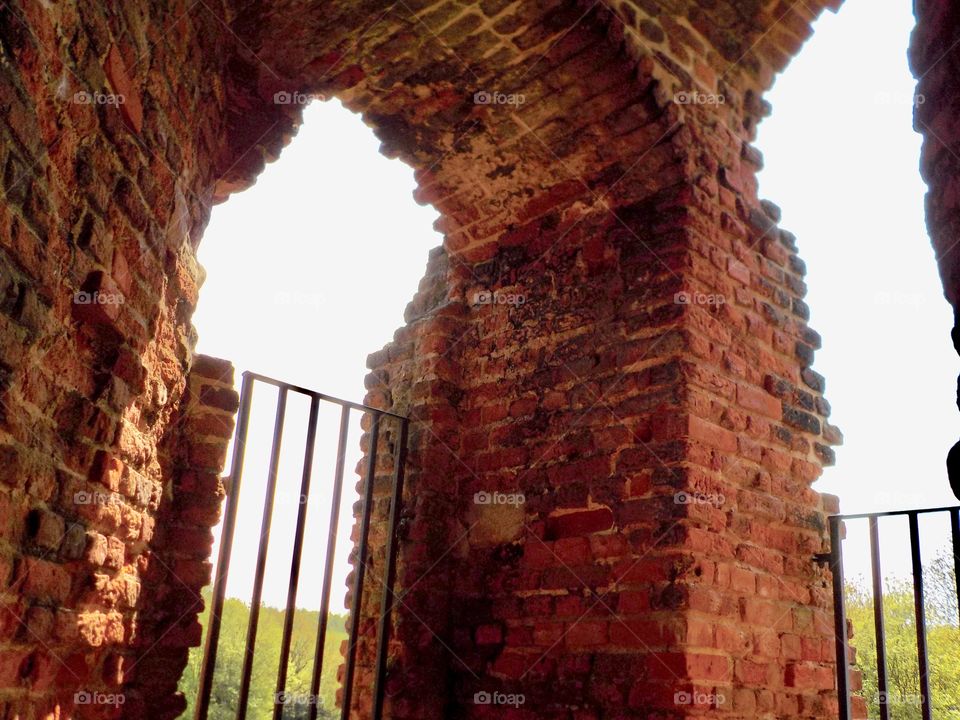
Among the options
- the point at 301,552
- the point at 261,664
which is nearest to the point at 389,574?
the point at 301,552

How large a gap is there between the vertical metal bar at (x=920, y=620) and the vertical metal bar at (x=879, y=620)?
0.38ft

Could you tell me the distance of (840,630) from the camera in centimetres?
320

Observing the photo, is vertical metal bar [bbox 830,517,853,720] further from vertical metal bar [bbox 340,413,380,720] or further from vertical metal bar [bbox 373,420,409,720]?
vertical metal bar [bbox 340,413,380,720]

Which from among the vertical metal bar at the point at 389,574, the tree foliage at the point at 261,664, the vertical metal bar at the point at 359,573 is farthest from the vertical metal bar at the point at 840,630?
the tree foliage at the point at 261,664

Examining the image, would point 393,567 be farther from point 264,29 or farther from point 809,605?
point 264,29

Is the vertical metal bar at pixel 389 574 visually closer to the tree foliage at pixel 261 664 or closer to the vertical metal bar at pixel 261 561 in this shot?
the vertical metal bar at pixel 261 561

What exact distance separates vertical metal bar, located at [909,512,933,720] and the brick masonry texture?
329mm

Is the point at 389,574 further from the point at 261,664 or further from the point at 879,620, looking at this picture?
the point at 261,664

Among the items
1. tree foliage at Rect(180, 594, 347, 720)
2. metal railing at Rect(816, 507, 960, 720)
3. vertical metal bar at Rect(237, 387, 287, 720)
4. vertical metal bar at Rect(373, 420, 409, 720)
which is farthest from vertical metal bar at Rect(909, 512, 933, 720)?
tree foliage at Rect(180, 594, 347, 720)

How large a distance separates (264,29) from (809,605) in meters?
3.09

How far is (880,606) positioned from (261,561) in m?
2.30

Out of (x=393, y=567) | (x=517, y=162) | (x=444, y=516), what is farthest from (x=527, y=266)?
(x=393, y=567)

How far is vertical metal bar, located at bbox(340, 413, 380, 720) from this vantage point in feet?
10.6

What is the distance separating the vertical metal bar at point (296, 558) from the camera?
2.81 metres
